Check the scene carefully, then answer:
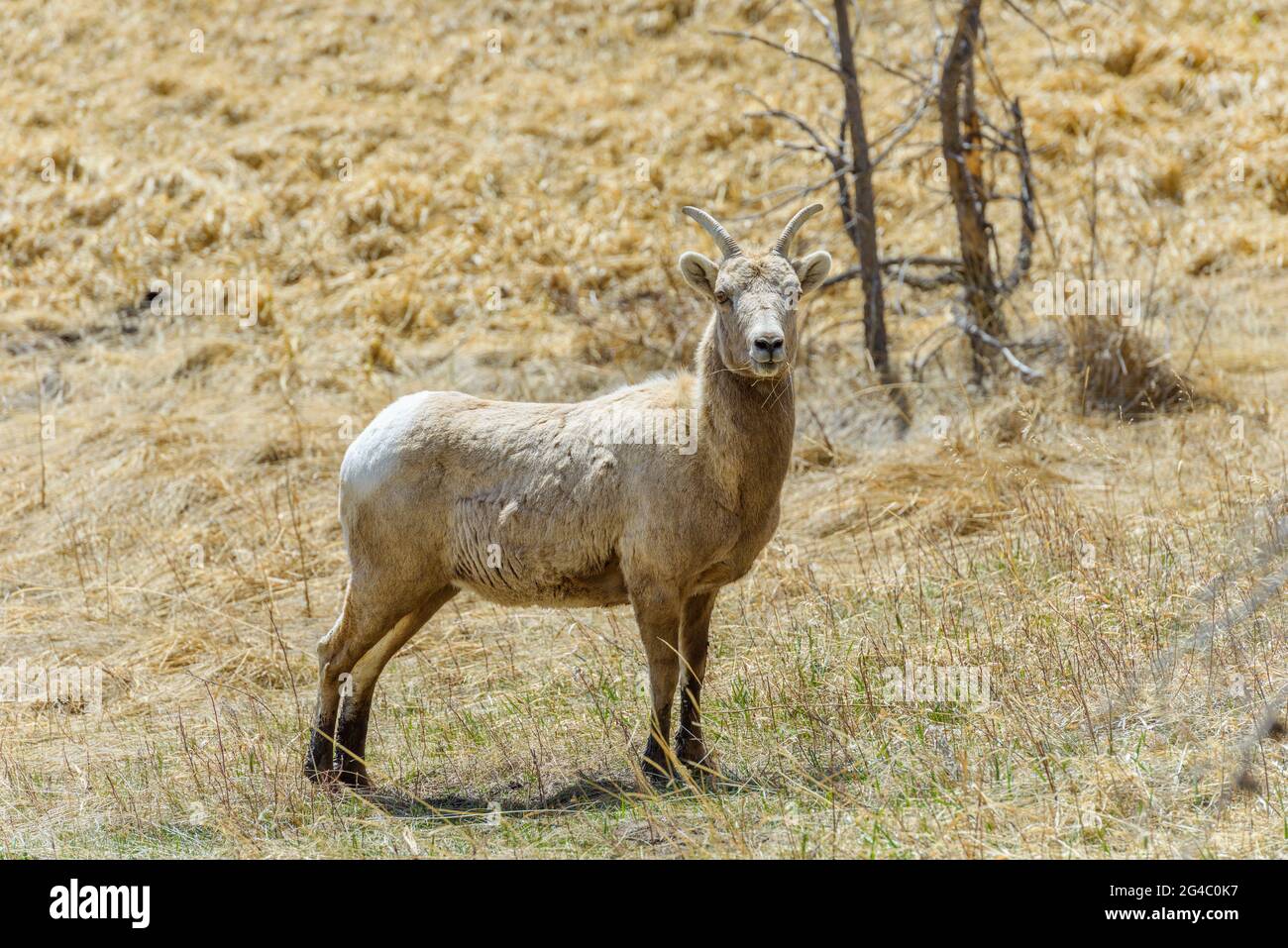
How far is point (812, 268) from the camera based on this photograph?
5.89 meters

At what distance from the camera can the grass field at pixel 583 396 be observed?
5250 millimetres

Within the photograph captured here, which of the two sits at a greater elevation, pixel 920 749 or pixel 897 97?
pixel 897 97

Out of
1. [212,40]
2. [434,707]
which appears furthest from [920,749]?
[212,40]

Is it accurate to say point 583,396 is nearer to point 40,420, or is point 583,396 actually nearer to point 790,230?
point 40,420

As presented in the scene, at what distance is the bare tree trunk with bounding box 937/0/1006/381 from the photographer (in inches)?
406

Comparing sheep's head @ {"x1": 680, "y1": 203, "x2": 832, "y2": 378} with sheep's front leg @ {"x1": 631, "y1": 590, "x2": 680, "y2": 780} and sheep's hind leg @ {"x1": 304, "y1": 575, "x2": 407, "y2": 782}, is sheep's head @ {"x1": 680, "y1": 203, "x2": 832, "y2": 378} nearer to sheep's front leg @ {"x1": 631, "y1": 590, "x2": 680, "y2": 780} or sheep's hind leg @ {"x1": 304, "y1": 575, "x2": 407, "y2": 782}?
sheep's front leg @ {"x1": 631, "y1": 590, "x2": 680, "y2": 780}

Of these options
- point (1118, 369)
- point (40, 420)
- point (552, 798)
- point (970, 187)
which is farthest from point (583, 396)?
point (552, 798)

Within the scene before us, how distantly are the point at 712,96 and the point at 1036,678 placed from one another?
11.5 metres

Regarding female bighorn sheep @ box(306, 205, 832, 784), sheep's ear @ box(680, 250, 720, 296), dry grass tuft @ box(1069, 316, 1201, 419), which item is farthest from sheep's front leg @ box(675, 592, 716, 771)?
dry grass tuft @ box(1069, 316, 1201, 419)

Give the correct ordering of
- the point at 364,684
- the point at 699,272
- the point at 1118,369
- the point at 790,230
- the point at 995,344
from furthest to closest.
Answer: the point at 995,344 → the point at 1118,369 → the point at 364,684 → the point at 699,272 → the point at 790,230

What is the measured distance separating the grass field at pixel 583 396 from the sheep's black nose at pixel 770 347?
5.53 feet

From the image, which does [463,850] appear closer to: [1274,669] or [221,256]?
[1274,669]

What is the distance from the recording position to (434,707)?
6.93 metres

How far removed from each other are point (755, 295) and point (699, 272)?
1.69 feet
